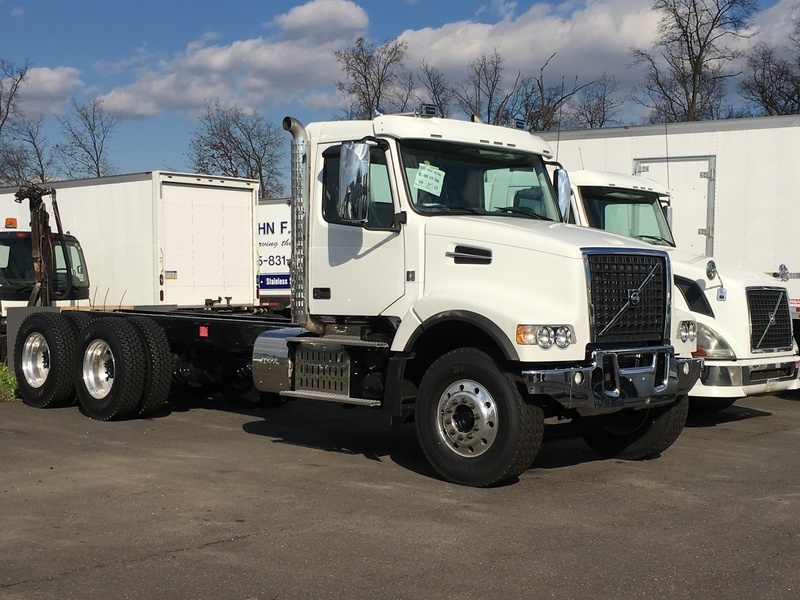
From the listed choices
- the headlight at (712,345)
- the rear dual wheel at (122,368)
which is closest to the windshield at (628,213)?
the headlight at (712,345)

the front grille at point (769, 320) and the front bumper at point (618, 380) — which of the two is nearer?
the front bumper at point (618, 380)

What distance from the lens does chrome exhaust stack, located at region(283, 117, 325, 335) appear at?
8820 millimetres

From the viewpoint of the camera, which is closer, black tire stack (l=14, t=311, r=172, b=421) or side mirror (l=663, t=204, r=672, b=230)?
black tire stack (l=14, t=311, r=172, b=421)

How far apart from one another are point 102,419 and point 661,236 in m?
7.03

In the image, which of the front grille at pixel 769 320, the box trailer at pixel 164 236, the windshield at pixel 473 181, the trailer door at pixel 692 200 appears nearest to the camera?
the windshield at pixel 473 181

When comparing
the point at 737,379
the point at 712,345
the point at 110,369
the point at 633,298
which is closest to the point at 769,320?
the point at 712,345

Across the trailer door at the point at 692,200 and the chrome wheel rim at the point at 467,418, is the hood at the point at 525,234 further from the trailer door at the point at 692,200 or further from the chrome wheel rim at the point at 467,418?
the trailer door at the point at 692,200

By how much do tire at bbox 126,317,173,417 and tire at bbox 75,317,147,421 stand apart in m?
0.05

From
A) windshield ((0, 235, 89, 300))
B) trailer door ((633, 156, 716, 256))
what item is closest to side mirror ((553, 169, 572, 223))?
trailer door ((633, 156, 716, 256))

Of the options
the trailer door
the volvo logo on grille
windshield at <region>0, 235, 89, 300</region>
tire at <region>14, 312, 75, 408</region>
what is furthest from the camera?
windshield at <region>0, 235, 89, 300</region>

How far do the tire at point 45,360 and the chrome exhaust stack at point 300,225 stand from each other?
4.06m

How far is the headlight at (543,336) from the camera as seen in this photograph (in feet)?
23.2

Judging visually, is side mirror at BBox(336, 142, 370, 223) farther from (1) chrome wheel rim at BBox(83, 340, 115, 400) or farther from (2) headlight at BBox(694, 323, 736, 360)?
(1) chrome wheel rim at BBox(83, 340, 115, 400)

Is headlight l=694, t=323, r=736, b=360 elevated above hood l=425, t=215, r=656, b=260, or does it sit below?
below
